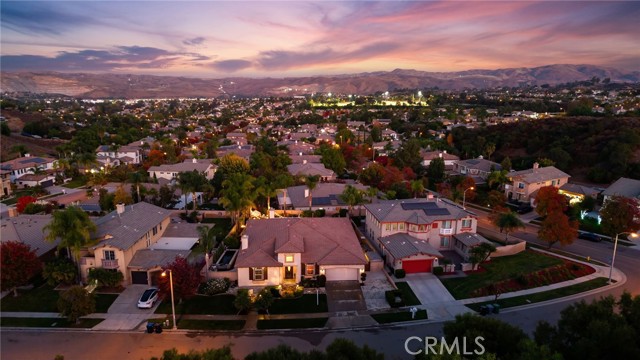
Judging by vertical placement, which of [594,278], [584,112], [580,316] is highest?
[584,112]

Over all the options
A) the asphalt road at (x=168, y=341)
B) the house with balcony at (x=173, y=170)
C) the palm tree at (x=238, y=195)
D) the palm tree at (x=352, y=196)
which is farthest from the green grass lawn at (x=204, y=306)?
the house with balcony at (x=173, y=170)

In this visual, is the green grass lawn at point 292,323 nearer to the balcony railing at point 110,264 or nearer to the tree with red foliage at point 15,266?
the balcony railing at point 110,264

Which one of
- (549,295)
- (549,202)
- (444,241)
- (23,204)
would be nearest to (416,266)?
(444,241)

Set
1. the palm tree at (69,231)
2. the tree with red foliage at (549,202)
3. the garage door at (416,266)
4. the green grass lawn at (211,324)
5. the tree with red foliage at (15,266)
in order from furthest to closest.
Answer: the tree with red foliage at (549,202) < the garage door at (416,266) < the palm tree at (69,231) < the tree with red foliage at (15,266) < the green grass lawn at (211,324)

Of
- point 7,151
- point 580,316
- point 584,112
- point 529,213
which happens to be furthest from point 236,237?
point 584,112

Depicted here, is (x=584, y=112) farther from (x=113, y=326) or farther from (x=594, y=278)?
(x=113, y=326)

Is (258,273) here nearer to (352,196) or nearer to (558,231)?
(352,196)
